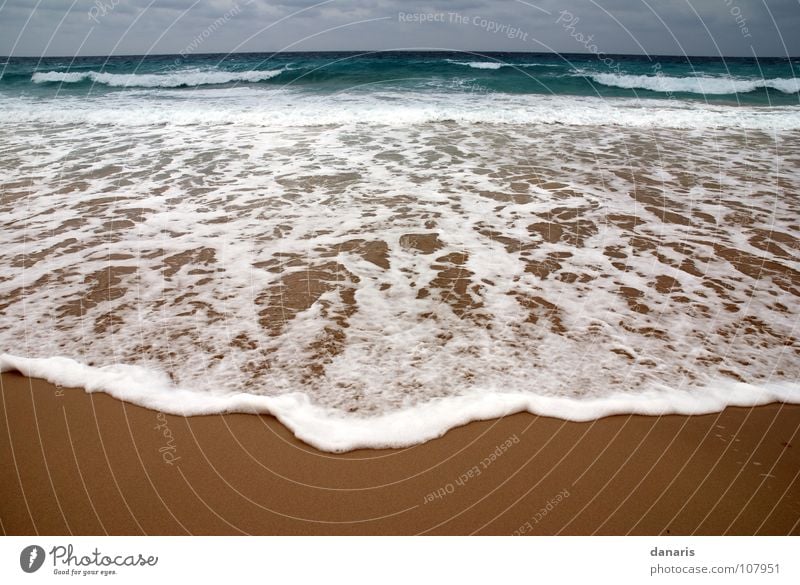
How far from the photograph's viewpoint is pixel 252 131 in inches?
490

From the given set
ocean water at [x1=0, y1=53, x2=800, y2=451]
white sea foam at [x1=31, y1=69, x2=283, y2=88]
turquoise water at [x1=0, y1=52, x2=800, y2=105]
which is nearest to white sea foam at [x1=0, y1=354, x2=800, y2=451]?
ocean water at [x1=0, y1=53, x2=800, y2=451]

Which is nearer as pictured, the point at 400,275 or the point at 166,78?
the point at 400,275

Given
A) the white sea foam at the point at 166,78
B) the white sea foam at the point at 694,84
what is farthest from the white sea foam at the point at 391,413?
the white sea foam at the point at 694,84

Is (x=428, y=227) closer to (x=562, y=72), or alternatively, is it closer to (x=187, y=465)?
(x=187, y=465)

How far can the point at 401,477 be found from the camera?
2.62m

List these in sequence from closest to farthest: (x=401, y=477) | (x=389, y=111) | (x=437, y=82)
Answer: (x=401, y=477) → (x=389, y=111) → (x=437, y=82)

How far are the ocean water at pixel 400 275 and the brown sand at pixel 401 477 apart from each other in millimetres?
161

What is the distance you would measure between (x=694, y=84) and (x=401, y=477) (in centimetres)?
2905

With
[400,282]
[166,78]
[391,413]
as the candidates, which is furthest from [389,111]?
[166,78]

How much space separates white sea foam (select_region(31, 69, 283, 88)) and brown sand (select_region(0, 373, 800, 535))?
2462 cm

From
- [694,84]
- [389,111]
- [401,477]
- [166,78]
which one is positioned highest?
→ [694,84]

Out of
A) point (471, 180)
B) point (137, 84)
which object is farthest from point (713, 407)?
point (137, 84)

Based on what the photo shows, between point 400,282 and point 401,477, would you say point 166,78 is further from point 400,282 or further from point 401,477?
point 401,477

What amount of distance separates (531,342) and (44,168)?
9.42 meters
